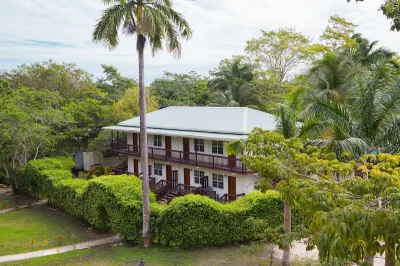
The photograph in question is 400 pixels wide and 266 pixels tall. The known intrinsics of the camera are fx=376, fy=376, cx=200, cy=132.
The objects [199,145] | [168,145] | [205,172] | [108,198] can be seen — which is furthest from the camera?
[168,145]

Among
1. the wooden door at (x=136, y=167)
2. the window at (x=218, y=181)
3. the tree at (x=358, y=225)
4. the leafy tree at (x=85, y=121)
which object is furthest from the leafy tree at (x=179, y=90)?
the tree at (x=358, y=225)

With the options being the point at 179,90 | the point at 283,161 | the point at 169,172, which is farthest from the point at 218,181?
the point at 179,90

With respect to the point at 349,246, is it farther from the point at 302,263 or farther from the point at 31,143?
the point at 31,143

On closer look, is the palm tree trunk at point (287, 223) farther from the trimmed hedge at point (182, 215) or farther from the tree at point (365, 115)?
the tree at point (365, 115)

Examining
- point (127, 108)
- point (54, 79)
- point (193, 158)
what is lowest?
point (193, 158)

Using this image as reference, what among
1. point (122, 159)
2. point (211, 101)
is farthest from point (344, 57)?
point (122, 159)

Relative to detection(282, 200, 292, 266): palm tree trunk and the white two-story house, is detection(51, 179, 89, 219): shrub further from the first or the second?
detection(282, 200, 292, 266): palm tree trunk

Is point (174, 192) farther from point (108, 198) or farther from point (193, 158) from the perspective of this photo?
point (108, 198)
